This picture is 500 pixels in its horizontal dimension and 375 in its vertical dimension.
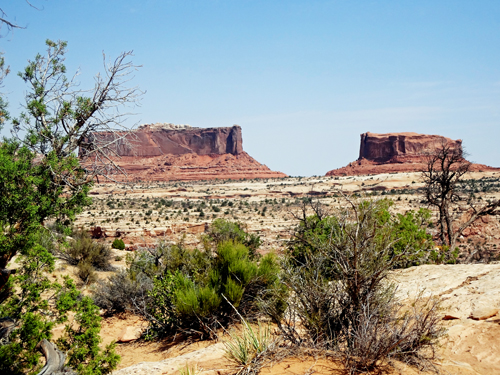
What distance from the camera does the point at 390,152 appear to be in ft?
342

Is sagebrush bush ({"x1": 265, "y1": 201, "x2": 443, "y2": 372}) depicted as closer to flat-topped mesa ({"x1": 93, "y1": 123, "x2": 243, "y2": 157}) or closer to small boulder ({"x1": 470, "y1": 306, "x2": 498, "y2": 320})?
small boulder ({"x1": 470, "y1": 306, "x2": 498, "y2": 320})

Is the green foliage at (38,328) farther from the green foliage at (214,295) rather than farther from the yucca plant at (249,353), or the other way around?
the yucca plant at (249,353)

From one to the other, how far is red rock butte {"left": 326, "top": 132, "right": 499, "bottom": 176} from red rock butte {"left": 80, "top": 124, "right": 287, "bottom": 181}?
22.9m

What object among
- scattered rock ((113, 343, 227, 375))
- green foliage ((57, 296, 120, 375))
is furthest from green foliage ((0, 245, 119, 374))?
scattered rock ((113, 343, 227, 375))

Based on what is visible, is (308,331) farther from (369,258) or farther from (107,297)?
(107,297)

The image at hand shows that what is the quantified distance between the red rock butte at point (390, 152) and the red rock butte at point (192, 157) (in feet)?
75.2

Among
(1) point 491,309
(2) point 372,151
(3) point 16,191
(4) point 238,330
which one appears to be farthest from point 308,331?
(2) point 372,151

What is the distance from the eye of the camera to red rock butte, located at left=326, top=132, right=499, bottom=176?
94312 mm

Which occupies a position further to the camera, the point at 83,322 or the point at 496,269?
the point at 496,269

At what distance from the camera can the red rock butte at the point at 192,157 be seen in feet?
329

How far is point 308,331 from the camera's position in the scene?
A: 4473 millimetres

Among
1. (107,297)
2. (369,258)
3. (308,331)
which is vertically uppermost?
(369,258)

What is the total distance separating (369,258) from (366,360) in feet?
3.68

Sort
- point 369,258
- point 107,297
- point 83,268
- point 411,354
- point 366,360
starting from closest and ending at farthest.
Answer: point 366,360
point 411,354
point 369,258
point 107,297
point 83,268
